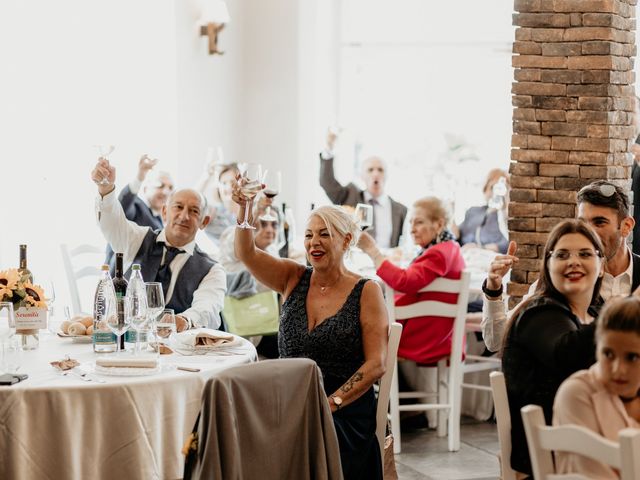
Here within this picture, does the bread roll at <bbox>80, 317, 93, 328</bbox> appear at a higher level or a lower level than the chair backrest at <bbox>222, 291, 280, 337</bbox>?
higher

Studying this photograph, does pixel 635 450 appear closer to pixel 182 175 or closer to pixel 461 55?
pixel 182 175

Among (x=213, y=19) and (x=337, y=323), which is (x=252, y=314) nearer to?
(x=337, y=323)

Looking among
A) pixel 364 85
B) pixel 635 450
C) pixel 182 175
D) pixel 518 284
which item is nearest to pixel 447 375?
pixel 518 284

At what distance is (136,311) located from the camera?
3373mm

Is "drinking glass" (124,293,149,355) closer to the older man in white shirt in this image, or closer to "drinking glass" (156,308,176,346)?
"drinking glass" (156,308,176,346)

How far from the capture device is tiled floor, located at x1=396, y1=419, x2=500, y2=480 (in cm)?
479

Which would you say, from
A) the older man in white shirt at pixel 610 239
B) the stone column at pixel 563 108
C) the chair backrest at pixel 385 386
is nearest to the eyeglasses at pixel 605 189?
the older man in white shirt at pixel 610 239

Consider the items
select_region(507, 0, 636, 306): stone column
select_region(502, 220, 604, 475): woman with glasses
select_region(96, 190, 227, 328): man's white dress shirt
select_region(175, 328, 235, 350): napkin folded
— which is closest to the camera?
select_region(502, 220, 604, 475): woman with glasses

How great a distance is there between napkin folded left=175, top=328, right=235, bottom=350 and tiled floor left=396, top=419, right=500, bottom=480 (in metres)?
1.50

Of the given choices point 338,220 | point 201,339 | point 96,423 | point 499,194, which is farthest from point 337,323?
point 499,194

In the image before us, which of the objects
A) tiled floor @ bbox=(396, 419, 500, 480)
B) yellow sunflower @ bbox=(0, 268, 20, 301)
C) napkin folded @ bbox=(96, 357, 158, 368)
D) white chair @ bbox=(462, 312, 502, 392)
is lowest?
tiled floor @ bbox=(396, 419, 500, 480)

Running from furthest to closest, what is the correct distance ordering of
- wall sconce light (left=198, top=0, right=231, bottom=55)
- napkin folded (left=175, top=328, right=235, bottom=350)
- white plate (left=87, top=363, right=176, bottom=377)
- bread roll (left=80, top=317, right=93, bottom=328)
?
wall sconce light (left=198, top=0, right=231, bottom=55)
bread roll (left=80, top=317, right=93, bottom=328)
napkin folded (left=175, top=328, right=235, bottom=350)
white plate (left=87, top=363, right=176, bottom=377)

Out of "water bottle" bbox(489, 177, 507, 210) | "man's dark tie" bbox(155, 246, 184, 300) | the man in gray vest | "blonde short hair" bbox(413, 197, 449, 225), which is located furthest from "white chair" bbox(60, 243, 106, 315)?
"water bottle" bbox(489, 177, 507, 210)

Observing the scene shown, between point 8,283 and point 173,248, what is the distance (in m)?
1.02
